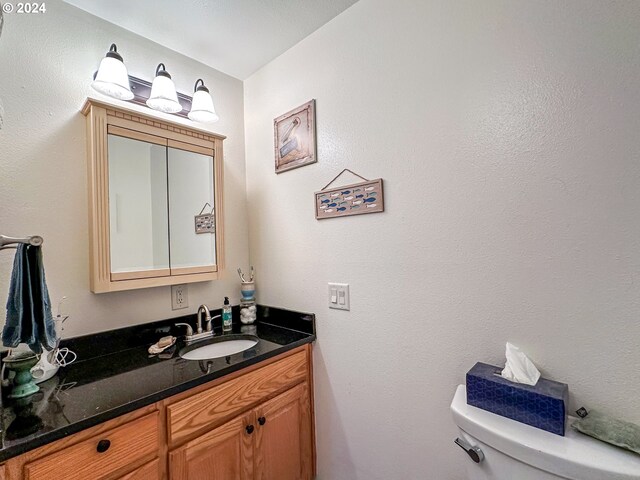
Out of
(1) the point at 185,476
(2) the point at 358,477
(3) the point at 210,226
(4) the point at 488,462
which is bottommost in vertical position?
(2) the point at 358,477

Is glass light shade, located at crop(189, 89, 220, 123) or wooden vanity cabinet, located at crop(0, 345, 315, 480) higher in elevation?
glass light shade, located at crop(189, 89, 220, 123)

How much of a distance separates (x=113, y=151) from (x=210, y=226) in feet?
1.75

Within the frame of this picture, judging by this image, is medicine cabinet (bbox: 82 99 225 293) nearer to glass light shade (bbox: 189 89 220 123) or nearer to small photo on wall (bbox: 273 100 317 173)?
glass light shade (bbox: 189 89 220 123)

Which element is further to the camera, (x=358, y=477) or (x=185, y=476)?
(x=358, y=477)

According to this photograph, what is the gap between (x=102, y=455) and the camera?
0.82m

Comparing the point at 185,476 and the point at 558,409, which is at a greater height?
the point at 558,409

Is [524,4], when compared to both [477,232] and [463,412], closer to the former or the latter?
[477,232]

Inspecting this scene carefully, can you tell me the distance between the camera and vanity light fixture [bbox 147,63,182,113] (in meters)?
1.35

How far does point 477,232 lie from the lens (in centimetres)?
100

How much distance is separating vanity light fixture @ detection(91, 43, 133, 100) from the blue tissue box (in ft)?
5.55

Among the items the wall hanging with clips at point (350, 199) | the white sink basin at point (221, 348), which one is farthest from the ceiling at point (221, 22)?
the white sink basin at point (221, 348)

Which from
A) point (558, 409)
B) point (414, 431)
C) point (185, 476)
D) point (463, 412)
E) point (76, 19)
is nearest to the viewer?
point (558, 409)

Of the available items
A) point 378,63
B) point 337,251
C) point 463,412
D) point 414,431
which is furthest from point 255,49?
point 414,431

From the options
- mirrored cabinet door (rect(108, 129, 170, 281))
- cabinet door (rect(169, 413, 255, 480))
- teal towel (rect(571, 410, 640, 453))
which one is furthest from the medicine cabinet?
teal towel (rect(571, 410, 640, 453))
